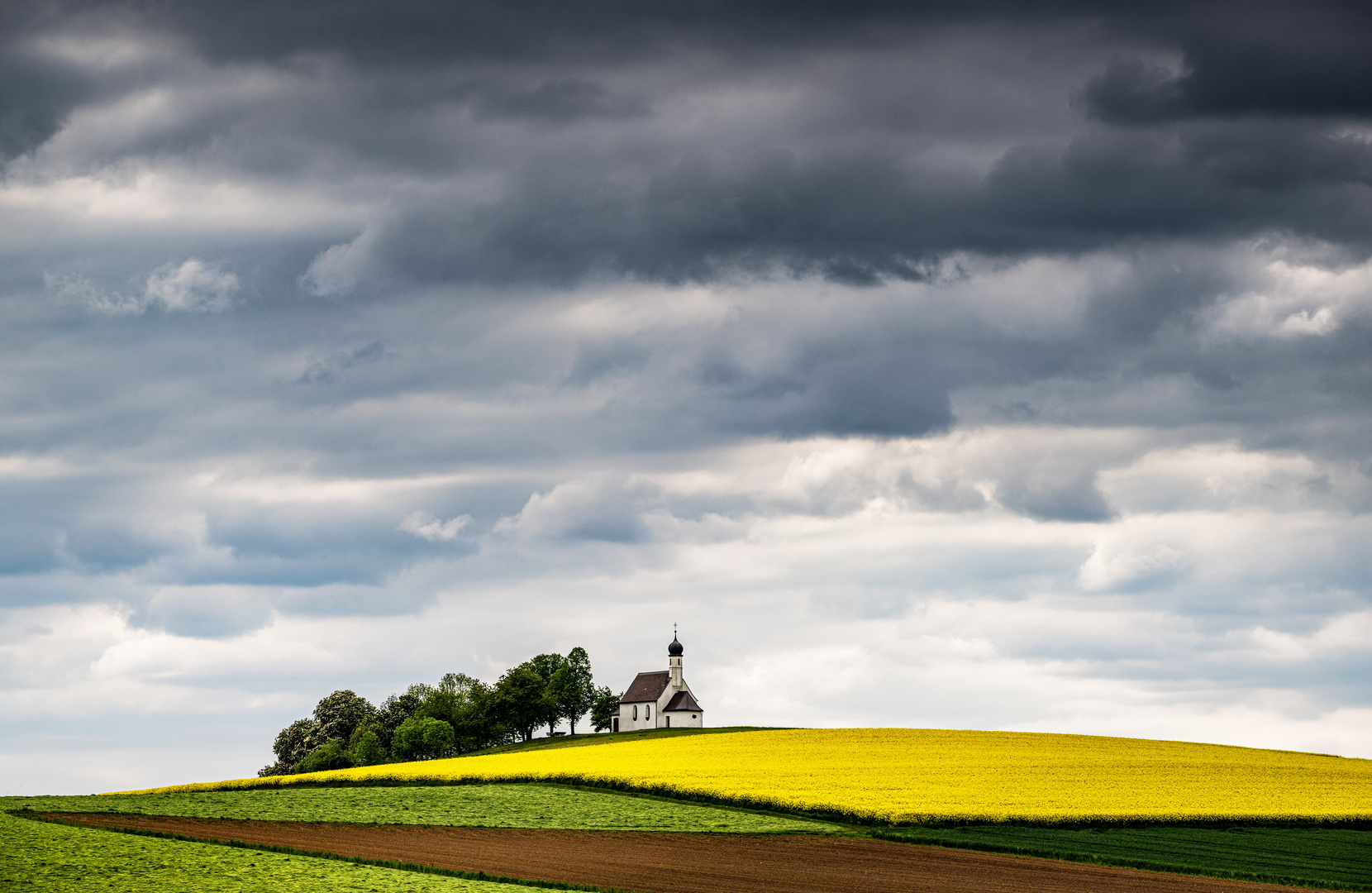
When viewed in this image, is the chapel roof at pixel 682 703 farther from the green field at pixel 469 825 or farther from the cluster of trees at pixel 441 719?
the green field at pixel 469 825

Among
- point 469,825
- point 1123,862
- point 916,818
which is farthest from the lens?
point 916,818

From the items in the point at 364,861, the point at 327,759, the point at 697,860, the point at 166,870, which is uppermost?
the point at 166,870

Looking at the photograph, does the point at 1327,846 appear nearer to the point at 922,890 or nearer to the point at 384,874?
the point at 922,890

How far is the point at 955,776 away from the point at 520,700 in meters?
78.3

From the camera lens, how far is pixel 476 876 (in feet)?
107

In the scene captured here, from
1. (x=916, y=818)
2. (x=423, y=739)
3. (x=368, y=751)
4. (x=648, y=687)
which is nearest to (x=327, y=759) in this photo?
(x=368, y=751)

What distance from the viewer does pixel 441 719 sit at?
427 feet

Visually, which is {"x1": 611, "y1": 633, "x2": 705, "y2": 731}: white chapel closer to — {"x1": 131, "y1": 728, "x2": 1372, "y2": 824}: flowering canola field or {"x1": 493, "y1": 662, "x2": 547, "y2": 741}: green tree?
→ {"x1": 493, "y1": 662, "x2": 547, "y2": 741}: green tree

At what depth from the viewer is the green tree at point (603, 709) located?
143 metres

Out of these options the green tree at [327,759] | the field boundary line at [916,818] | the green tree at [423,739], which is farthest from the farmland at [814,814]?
the green tree at [327,759]

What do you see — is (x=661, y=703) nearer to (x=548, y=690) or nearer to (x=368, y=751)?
(x=548, y=690)

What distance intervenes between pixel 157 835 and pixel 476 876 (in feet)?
37.1

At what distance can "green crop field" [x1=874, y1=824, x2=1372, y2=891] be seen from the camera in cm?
3816

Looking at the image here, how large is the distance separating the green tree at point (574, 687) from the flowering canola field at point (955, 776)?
5269 cm
